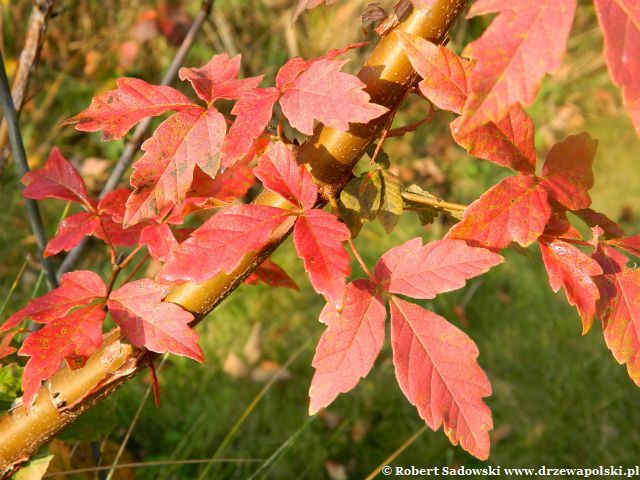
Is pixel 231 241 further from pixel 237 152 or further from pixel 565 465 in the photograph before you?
pixel 565 465

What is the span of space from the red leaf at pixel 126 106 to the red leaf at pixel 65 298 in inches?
7.6

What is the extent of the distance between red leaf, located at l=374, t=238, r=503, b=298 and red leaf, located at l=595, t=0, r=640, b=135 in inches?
8.6

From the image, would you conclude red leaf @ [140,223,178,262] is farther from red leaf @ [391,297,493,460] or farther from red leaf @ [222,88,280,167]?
red leaf @ [391,297,493,460]

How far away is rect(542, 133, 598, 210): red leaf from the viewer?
0.67 m

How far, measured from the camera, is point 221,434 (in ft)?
5.76

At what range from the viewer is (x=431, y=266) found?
26.5 inches

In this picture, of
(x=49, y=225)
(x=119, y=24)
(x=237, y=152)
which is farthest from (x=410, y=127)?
(x=119, y=24)

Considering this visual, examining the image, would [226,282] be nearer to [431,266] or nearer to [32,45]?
[431,266]

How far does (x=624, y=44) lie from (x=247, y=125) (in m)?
0.35

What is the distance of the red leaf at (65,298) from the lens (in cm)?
75

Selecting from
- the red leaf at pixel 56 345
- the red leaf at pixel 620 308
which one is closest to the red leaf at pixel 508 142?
the red leaf at pixel 620 308

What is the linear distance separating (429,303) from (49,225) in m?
1.49

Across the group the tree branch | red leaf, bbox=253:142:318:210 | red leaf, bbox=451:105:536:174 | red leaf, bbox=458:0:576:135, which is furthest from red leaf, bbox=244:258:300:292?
red leaf, bbox=458:0:576:135

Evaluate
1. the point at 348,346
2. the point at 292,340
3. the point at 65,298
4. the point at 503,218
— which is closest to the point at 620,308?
the point at 503,218
